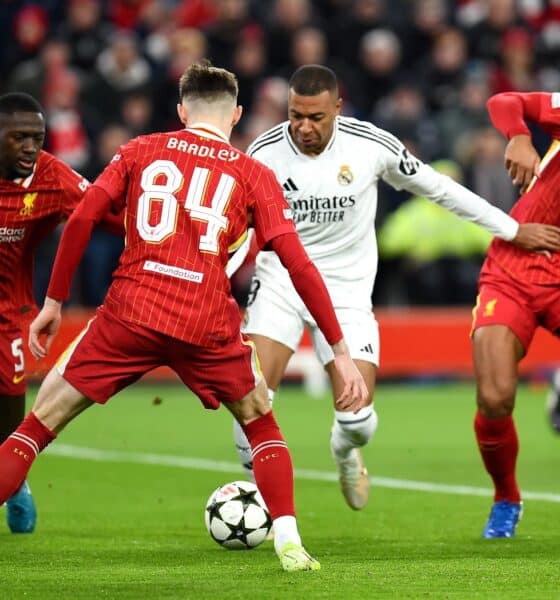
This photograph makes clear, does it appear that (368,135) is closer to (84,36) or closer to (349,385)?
(349,385)

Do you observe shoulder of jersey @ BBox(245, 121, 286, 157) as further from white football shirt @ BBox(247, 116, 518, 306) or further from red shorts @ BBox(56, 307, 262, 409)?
red shorts @ BBox(56, 307, 262, 409)

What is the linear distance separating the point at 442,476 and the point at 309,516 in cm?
214

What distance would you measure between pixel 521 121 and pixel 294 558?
2980 mm

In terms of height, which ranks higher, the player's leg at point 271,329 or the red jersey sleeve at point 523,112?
the red jersey sleeve at point 523,112

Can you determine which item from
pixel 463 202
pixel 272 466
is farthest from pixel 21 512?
pixel 463 202

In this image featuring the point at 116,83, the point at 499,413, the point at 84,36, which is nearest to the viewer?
the point at 499,413

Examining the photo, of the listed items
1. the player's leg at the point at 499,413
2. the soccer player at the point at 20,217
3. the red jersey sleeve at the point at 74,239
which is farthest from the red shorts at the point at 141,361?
the player's leg at the point at 499,413

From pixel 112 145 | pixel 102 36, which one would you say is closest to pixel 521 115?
pixel 112 145

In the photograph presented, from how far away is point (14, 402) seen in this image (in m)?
8.27

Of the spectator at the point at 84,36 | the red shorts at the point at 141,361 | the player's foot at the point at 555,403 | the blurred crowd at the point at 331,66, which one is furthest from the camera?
the spectator at the point at 84,36

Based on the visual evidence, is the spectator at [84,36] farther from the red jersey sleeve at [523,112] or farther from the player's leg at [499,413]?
the player's leg at [499,413]

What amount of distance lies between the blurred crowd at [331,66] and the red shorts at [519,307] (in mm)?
9484

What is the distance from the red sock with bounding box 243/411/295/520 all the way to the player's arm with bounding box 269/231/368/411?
379mm

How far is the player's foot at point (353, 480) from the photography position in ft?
29.4
